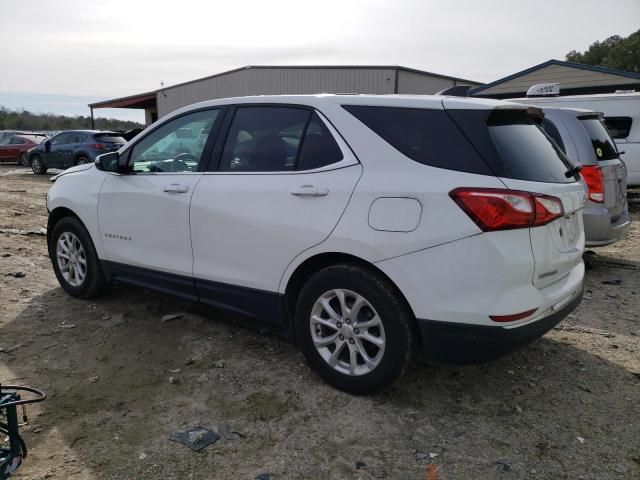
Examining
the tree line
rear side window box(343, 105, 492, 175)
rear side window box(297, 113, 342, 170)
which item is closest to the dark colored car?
rear side window box(297, 113, 342, 170)

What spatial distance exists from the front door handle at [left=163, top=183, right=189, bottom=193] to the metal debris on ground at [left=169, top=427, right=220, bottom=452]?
5.37ft

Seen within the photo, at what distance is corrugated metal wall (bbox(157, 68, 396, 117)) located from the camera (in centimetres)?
2372

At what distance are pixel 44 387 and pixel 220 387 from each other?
1082 mm

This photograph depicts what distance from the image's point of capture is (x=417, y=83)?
24.5 m

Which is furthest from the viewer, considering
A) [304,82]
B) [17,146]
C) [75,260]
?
[304,82]

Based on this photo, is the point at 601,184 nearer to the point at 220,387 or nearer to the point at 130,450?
the point at 220,387

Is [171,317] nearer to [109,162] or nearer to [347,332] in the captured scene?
[109,162]

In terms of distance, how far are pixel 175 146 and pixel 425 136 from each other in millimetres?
2057

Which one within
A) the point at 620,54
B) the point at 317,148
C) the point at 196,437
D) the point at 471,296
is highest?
the point at 620,54

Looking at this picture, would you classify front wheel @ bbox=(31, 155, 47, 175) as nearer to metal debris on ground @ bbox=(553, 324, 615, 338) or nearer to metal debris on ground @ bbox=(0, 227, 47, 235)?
metal debris on ground @ bbox=(0, 227, 47, 235)

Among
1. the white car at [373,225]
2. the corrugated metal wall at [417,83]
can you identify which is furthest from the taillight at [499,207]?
the corrugated metal wall at [417,83]

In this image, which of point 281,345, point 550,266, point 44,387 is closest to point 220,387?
point 281,345

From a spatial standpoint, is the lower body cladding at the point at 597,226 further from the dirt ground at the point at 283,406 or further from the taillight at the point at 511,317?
the taillight at the point at 511,317

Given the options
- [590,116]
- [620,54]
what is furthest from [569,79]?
[620,54]
